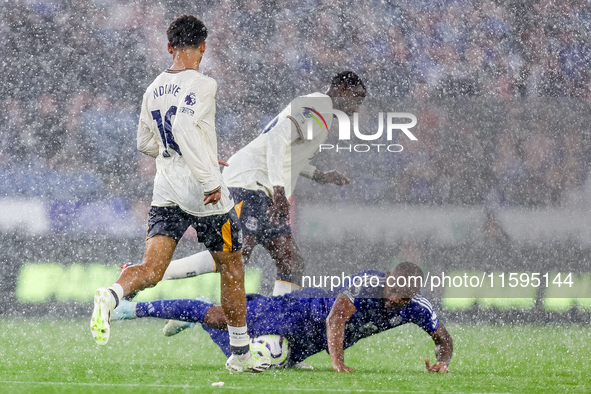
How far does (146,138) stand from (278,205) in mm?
851

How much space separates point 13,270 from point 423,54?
5149mm

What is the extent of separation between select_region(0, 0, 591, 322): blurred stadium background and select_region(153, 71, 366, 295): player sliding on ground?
311cm

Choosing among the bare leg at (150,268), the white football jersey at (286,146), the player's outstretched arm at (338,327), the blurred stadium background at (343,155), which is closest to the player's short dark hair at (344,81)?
the white football jersey at (286,146)

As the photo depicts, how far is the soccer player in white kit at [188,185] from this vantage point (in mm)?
3348

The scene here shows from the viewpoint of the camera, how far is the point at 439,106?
9023 millimetres

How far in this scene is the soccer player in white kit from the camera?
11.0ft

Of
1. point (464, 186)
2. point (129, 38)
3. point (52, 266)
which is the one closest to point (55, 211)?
point (52, 266)

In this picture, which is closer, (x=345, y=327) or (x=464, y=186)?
(x=345, y=327)

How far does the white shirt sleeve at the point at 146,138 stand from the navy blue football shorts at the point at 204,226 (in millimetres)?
326

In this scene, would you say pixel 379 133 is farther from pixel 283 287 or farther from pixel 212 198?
pixel 212 198

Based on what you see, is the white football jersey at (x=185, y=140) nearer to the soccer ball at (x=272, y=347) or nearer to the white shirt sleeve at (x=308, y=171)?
the soccer ball at (x=272, y=347)

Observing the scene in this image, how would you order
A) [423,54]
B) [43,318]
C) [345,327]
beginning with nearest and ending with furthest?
[345,327] < [43,318] < [423,54]

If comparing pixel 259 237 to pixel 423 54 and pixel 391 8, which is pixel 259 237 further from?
pixel 391 8

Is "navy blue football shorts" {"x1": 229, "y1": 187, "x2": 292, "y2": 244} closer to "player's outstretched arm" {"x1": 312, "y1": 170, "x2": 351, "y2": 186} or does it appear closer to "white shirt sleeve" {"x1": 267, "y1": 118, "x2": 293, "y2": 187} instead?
"white shirt sleeve" {"x1": 267, "y1": 118, "x2": 293, "y2": 187}
